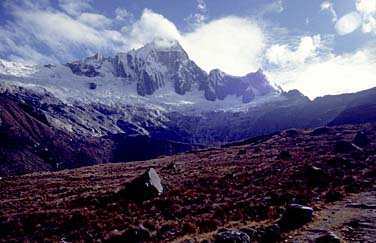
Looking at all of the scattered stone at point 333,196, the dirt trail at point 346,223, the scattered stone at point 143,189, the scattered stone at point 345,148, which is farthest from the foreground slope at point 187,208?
the scattered stone at point 345,148

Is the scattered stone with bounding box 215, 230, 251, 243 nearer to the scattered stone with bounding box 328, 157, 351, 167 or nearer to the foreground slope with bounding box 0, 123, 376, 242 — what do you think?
the foreground slope with bounding box 0, 123, 376, 242

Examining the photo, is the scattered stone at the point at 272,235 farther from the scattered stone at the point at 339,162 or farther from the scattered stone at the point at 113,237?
the scattered stone at the point at 339,162

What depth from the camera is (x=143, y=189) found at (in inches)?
1486

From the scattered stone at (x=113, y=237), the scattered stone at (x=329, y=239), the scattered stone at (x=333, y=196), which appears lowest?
the scattered stone at (x=113, y=237)

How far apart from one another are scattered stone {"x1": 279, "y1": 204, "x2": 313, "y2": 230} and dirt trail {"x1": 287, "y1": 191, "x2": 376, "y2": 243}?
417 mm

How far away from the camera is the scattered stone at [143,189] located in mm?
37312

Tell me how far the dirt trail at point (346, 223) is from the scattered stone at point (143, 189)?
1635 centimetres

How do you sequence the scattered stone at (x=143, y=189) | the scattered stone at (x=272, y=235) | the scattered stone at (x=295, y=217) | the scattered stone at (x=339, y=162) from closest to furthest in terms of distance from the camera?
the scattered stone at (x=272, y=235) < the scattered stone at (x=295, y=217) < the scattered stone at (x=143, y=189) < the scattered stone at (x=339, y=162)

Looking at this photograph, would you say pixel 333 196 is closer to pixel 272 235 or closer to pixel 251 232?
pixel 251 232

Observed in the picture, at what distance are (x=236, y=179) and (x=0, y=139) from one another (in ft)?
587

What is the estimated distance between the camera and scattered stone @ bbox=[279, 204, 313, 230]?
72.9ft

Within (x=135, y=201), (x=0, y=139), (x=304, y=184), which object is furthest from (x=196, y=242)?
(x=0, y=139)

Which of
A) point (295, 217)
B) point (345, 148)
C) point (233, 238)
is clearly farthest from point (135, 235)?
point (345, 148)

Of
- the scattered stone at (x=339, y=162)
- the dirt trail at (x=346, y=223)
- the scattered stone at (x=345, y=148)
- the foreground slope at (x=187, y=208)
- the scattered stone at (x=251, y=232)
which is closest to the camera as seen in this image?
the dirt trail at (x=346, y=223)
